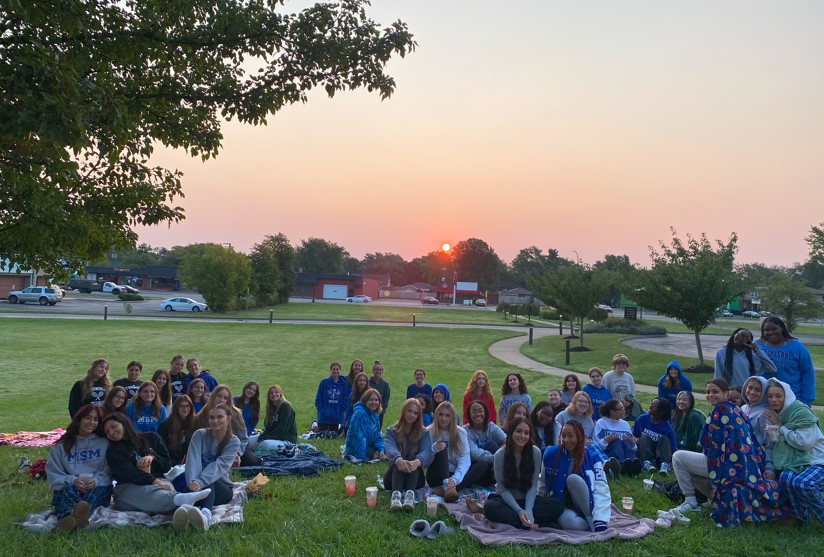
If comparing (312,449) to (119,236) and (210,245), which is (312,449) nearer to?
(119,236)

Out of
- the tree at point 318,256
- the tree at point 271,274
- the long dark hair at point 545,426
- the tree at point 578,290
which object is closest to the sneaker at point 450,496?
the long dark hair at point 545,426

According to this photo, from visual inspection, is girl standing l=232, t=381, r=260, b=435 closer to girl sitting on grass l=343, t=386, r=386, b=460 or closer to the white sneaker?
girl sitting on grass l=343, t=386, r=386, b=460

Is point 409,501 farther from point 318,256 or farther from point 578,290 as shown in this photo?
point 318,256

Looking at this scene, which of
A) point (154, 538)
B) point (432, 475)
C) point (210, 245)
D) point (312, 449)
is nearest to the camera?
point (154, 538)

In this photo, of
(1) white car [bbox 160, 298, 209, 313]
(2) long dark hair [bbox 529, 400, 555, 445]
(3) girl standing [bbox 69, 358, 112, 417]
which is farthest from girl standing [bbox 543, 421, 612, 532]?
(1) white car [bbox 160, 298, 209, 313]

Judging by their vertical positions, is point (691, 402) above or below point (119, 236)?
below

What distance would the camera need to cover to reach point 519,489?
573 cm

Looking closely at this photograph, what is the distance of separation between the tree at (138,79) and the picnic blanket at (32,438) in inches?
158

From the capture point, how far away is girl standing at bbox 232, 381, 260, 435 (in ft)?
29.9

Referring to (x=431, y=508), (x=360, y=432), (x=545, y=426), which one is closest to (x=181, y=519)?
(x=431, y=508)

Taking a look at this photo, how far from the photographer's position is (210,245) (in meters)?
49.2

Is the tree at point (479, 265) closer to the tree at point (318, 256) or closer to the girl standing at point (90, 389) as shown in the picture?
the tree at point (318, 256)

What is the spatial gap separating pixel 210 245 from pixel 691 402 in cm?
4699

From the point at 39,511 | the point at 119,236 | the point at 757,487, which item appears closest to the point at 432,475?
the point at 757,487
